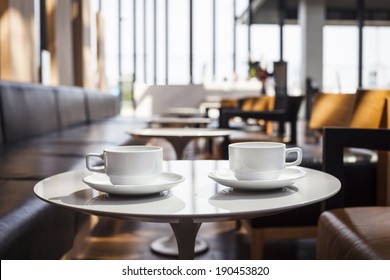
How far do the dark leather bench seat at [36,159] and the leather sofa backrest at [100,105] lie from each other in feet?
1.73

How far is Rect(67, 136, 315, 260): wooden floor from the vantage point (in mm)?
2352

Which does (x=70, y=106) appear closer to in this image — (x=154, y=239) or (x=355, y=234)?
(x=154, y=239)

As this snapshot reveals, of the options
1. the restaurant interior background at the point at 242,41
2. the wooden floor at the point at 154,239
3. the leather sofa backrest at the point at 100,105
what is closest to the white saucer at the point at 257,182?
the wooden floor at the point at 154,239

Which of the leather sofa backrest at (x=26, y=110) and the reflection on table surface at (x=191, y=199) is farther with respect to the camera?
the leather sofa backrest at (x=26, y=110)

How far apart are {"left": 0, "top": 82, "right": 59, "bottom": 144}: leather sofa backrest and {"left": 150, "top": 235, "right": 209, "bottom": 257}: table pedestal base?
1.35 m

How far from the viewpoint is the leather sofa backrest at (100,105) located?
6.49m

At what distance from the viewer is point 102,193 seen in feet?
3.23

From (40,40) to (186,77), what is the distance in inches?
316

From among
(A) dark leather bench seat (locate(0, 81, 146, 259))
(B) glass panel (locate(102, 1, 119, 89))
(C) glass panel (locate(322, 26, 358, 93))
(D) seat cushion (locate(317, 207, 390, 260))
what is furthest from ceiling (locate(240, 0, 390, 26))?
(D) seat cushion (locate(317, 207, 390, 260))

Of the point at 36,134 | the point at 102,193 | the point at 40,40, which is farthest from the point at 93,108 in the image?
the point at 102,193

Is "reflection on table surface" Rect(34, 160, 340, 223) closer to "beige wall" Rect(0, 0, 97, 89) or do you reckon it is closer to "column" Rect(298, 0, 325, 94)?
"beige wall" Rect(0, 0, 97, 89)

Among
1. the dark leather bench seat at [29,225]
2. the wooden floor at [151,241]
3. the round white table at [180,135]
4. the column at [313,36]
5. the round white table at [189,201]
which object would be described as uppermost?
the column at [313,36]

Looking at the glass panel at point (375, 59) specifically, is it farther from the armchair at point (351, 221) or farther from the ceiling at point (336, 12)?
the armchair at point (351, 221)
